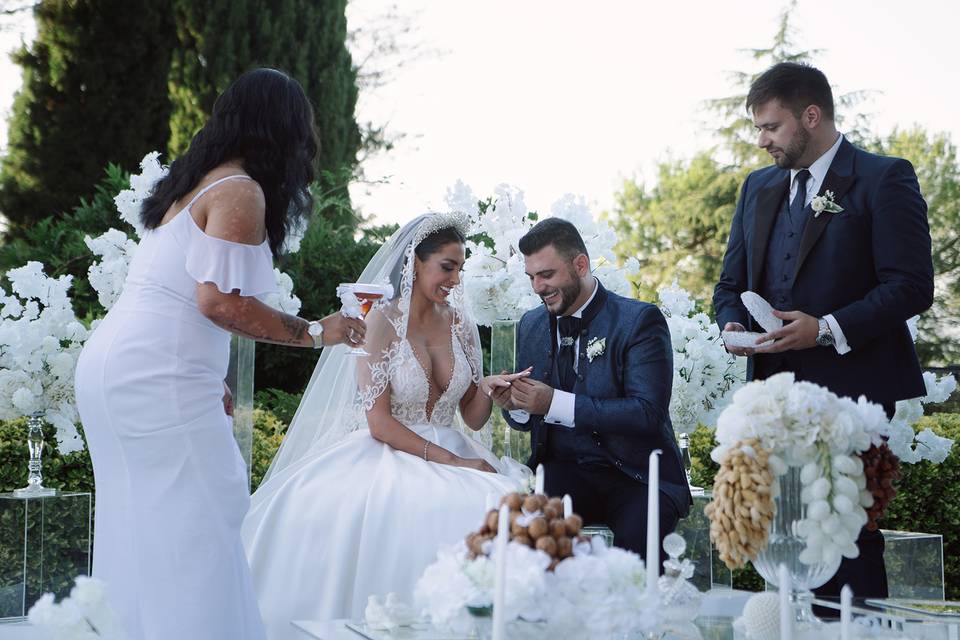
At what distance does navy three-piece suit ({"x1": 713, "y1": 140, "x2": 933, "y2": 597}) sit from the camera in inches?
139

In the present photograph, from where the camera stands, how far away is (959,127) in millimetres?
26125

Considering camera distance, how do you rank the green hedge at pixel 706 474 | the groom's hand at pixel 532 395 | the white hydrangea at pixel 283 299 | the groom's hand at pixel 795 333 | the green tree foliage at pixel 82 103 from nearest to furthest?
1. the groom's hand at pixel 795 333
2. the groom's hand at pixel 532 395
3. the white hydrangea at pixel 283 299
4. the green hedge at pixel 706 474
5. the green tree foliage at pixel 82 103

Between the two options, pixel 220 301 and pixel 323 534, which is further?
pixel 323 534

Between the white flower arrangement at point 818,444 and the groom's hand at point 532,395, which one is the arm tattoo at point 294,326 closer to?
the groom's hand at point 532,395

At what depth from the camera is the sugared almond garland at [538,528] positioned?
1889 millimetres

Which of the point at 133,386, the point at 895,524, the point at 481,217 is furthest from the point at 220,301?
A: the point at 895,524

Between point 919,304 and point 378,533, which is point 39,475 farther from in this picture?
point 919,304

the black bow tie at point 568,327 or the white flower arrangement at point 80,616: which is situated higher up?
the black bow tie at point 568,327

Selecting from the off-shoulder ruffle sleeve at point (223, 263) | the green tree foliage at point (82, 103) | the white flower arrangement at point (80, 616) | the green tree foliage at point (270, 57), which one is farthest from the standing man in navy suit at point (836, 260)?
the green tree foliage at point (82, 103)

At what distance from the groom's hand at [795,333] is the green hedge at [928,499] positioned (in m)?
3.38

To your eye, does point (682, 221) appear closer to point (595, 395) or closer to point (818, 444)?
point (595, 395)

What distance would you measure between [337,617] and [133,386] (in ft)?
4.00

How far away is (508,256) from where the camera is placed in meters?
4.85

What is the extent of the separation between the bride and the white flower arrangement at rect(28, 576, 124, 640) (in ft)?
7.32
